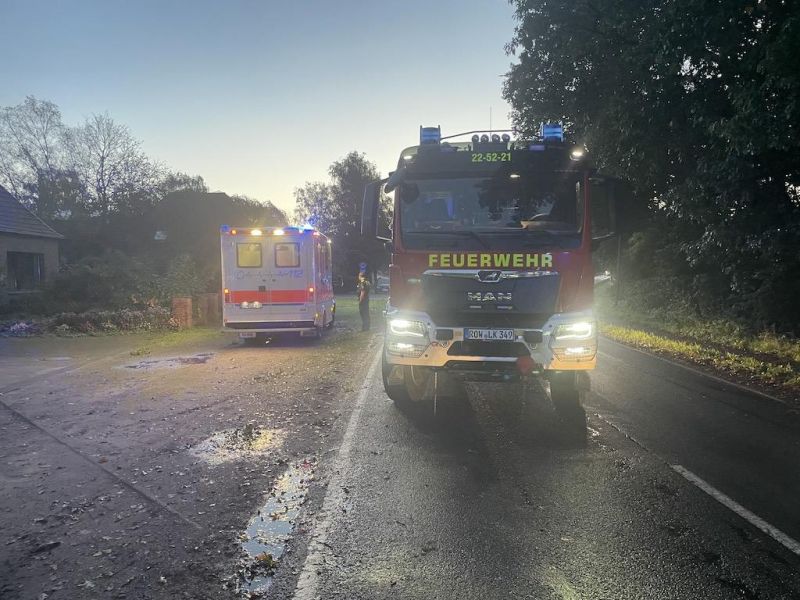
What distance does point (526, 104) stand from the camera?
62.5ft

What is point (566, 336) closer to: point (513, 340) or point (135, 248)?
point (513, 340)

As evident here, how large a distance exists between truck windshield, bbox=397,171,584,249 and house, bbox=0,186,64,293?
23368 mm

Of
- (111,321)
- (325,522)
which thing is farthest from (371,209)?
(111,321)

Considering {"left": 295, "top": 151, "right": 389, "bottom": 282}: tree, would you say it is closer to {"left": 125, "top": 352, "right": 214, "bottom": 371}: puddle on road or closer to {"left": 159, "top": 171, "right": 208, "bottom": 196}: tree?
{"left": 159, "top": 171, "right": 208, "bottom": 196}: tree

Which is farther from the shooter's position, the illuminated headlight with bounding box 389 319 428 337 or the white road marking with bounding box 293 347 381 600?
the illuminated headlight with bounding box 389 319 428 337

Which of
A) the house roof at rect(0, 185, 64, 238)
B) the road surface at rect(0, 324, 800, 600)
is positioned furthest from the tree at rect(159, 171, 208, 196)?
the road surface at rect(0, 324, 800, 600)

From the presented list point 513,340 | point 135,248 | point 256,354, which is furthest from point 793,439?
point 135,248

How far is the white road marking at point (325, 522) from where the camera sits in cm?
337

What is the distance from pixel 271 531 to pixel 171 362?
30.2 feet

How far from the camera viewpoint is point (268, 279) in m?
15.2

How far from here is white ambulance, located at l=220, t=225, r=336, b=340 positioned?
1513 centimetres

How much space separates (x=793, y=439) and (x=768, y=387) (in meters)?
3.75

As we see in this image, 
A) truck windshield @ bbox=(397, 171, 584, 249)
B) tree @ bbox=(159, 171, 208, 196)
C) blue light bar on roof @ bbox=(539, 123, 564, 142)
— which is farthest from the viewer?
tree @ bbox=(159, 171, 208, 196)

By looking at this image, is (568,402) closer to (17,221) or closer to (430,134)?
(430,134)
